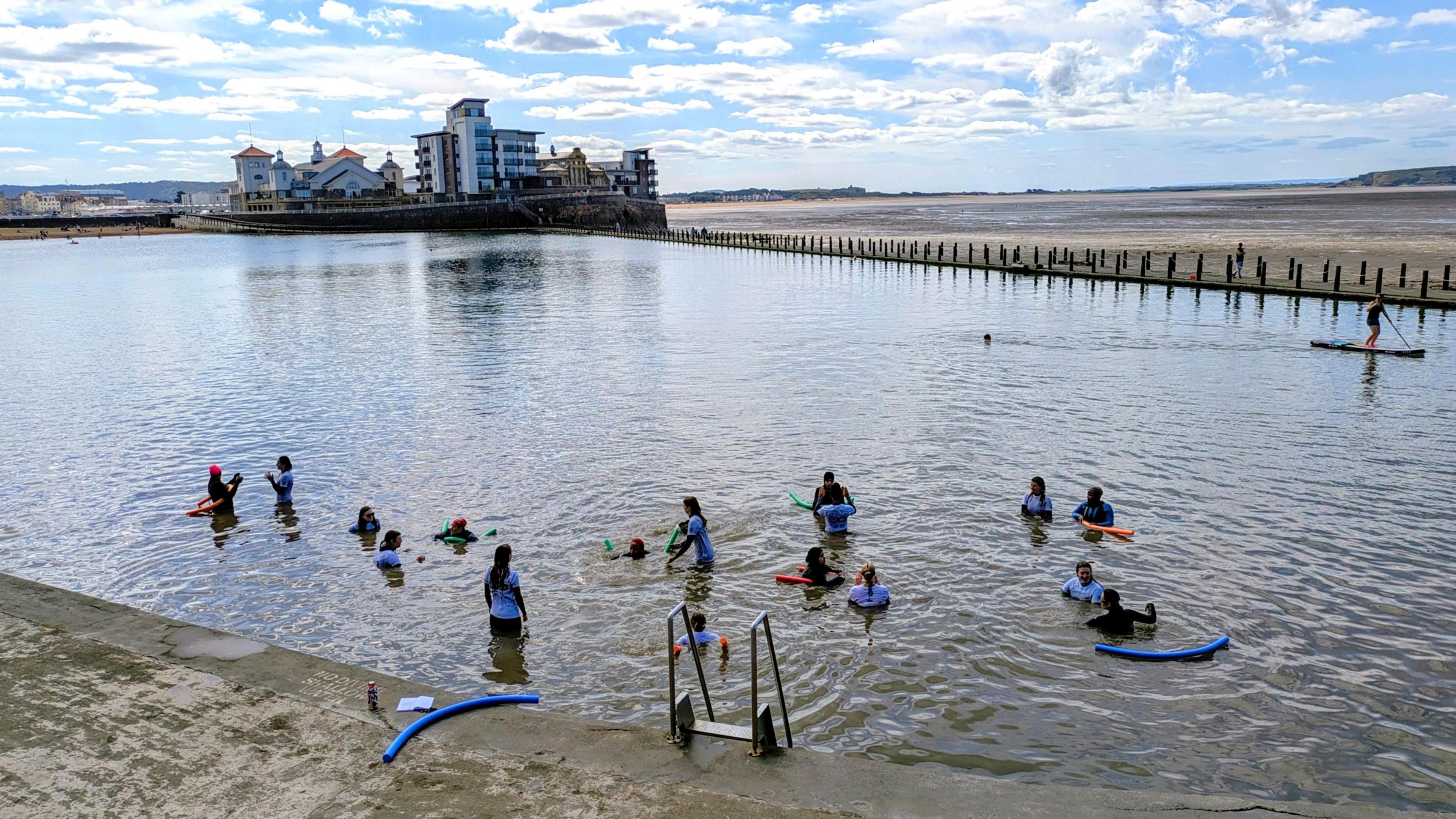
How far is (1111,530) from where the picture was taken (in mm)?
17125

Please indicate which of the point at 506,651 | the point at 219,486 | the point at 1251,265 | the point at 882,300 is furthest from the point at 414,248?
the point at 506,651

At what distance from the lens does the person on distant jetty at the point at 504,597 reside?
1374 centimetres

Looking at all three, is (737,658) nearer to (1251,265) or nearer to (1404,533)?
(1404,533)

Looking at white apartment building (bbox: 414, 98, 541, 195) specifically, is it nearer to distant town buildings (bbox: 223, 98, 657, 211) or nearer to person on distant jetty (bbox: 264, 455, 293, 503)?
distant town buildings (bbox: 223, 98, 657, 211)

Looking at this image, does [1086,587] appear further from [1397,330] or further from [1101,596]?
[1397,330]

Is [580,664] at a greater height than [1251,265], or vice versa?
[1251,265]

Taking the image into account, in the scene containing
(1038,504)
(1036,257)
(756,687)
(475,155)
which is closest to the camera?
(756,687)

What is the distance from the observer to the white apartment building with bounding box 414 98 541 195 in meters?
173

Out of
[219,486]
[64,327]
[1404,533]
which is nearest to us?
[1404,533]

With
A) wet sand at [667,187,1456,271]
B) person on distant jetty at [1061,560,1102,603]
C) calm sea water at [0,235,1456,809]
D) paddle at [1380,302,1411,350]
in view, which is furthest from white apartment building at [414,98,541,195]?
person on distant jetty at [1061,560,1102,603]

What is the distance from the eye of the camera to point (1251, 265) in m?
67.2

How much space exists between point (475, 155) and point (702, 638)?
172 metres

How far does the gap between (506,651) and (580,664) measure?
1.17 meters

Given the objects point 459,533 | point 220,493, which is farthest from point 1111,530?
point 220,493
